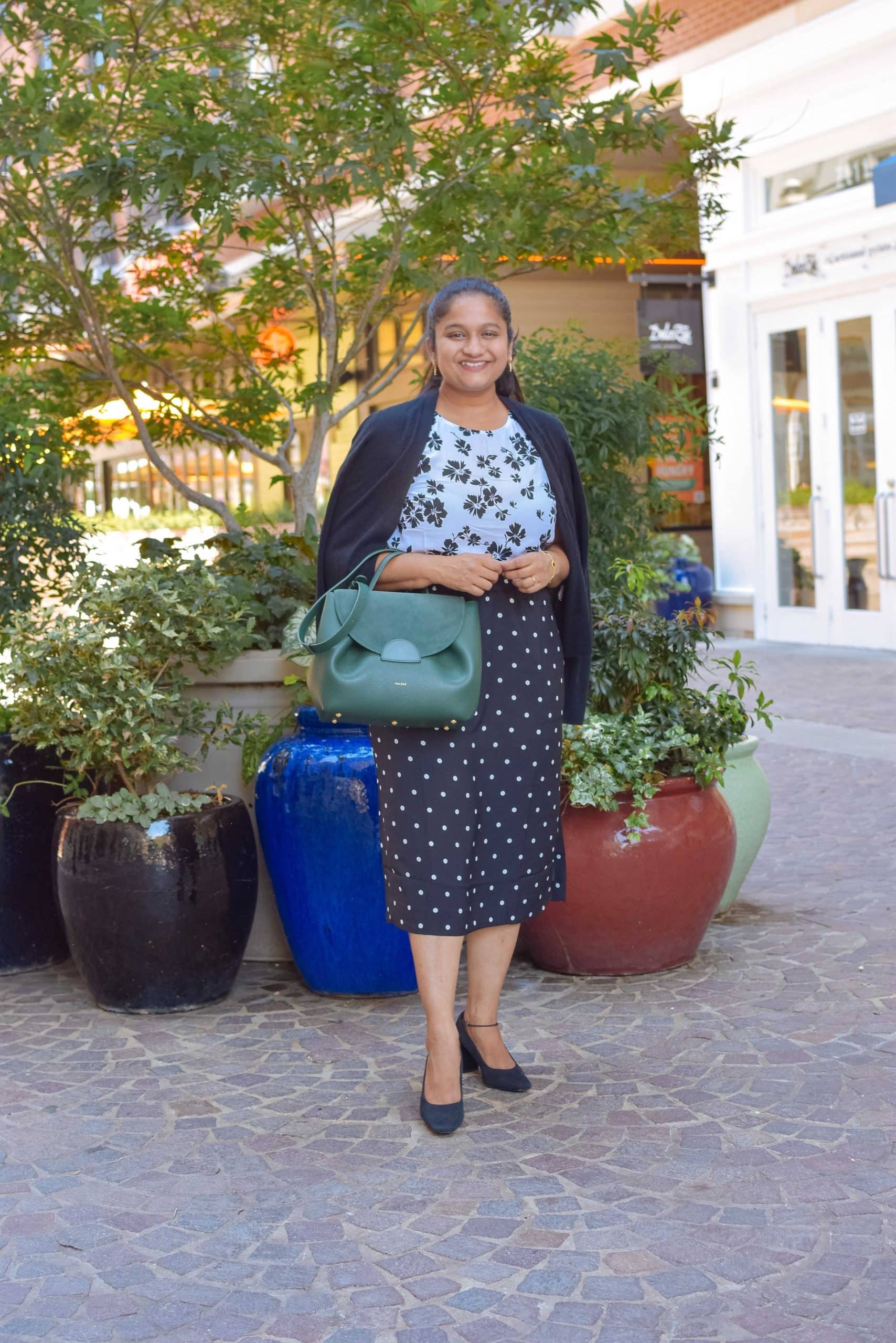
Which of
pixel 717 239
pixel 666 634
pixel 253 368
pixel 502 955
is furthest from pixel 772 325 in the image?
pixel 502 955

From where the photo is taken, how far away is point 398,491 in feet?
11.1

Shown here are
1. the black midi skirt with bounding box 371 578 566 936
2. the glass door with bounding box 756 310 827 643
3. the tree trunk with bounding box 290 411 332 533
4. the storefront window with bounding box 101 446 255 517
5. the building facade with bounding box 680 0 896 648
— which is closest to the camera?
the black midi skirt with bounding box 371 578 566 936

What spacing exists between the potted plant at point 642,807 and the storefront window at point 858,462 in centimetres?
842

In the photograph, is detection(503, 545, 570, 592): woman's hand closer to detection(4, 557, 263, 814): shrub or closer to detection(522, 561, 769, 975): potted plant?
detection(522, 561, 769, 975): potted plant

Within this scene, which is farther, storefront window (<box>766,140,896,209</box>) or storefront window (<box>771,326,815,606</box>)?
storefront window (<box>771,326,815,606</box>)

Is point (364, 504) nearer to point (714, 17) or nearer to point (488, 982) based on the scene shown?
point (488, 982)

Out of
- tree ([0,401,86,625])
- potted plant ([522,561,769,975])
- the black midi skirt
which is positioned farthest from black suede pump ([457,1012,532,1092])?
tree ([0,401,86,625])

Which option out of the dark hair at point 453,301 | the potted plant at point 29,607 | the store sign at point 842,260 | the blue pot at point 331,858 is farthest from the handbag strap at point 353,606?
the store sign at point 842,260

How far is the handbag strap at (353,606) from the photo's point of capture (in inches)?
127

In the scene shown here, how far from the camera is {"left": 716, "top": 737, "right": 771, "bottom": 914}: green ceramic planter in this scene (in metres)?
5.20

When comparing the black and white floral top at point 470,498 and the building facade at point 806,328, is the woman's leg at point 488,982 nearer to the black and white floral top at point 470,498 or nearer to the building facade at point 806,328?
the black and white floral top at point 470,498

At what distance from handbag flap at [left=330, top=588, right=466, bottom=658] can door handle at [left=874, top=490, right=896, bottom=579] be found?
32.4 feet

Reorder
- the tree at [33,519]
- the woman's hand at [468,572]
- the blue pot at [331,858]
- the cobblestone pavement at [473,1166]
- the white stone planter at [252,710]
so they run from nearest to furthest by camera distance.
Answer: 1. the cobblestone pavement at [473,1166]
2. the woman's hand at [468,572]
3. the blue pot at [331,858]
4. the white stone planter at [252,710]
5. the tree at [33,519]

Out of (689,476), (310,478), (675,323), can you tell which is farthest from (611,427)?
(689,476)
